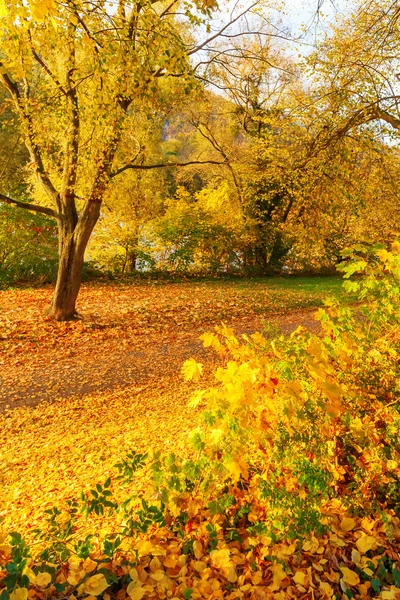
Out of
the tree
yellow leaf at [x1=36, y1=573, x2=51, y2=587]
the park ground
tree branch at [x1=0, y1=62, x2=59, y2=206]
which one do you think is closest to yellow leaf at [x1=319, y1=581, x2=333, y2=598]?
yellow leaf at [x1=36, y1=573, x2=51, y2=587]

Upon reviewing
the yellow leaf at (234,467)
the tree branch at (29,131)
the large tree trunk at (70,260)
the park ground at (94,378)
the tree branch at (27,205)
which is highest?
the tree branch at (29,131)

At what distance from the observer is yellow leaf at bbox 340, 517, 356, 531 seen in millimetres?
2537

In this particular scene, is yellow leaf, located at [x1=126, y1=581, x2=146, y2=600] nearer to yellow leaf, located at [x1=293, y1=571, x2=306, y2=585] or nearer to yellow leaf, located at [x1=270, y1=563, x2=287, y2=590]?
yellow leaf, located at [x1=270, y1=563, x2=287, y2=590]

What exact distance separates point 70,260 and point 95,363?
2855mm

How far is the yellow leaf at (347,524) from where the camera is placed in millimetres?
2537

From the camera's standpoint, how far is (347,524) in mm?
2547

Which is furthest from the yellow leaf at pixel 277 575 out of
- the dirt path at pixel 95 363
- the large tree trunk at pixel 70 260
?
the large tree trunk at pixel 70 260

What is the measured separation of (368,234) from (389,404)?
15226 mm

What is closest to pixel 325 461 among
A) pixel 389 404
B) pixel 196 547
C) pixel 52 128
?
pixel 389 404

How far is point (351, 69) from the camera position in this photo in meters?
7.09

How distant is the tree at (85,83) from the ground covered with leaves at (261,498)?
10.6ft

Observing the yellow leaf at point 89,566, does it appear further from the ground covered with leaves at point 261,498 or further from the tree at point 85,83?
the tree at point 85,83

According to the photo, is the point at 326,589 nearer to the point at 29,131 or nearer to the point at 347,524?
the point at 347,524

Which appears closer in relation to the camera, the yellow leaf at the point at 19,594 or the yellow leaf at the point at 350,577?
the yellow leaf at the point at 19,594
